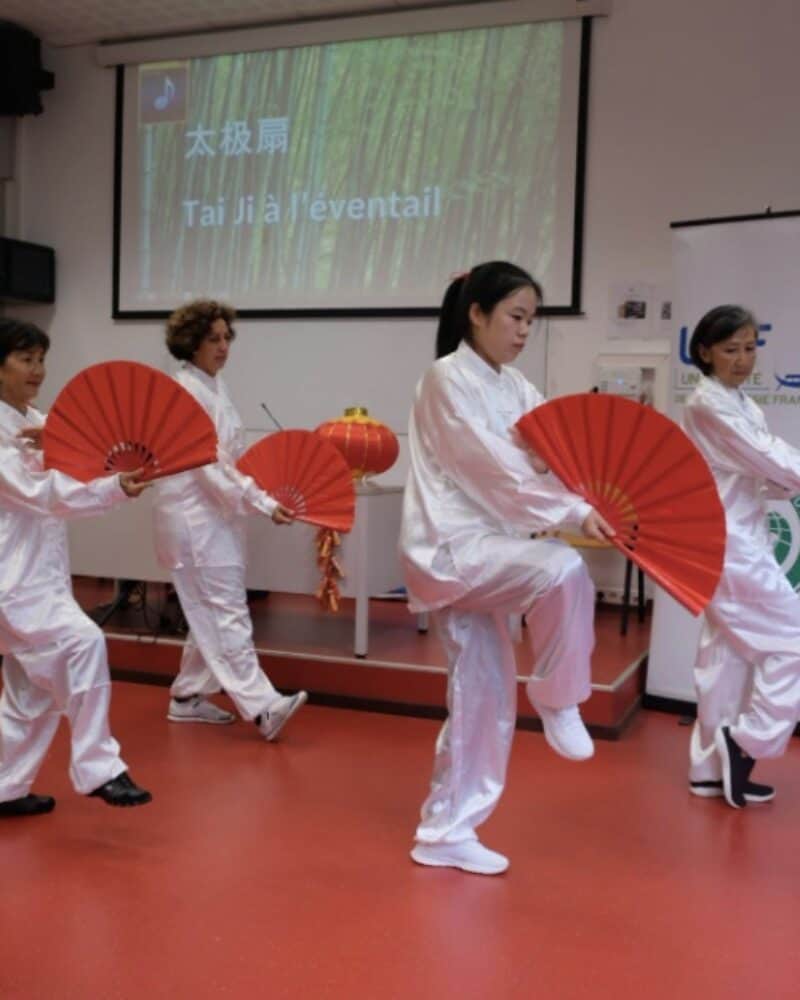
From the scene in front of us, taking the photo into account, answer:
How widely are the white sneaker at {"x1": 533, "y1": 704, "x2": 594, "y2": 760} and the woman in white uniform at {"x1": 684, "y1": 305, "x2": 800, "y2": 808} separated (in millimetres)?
944

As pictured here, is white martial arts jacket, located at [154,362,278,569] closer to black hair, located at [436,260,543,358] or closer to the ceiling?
black hair, located at [436,260,543,358]

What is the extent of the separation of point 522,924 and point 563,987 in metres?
0.29

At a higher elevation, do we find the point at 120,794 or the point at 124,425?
the point at 124,425

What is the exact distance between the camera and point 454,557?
8.09 ft

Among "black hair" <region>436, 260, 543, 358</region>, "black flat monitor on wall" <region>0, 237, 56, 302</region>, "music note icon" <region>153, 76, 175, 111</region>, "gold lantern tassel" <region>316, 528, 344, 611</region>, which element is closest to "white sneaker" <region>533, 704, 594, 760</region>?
"black hair" <region>436, 260, 543, 358</region>

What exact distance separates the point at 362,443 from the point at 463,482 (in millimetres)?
2389

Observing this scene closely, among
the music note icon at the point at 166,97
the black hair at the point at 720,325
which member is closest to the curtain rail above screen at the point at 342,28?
the music note icon at the point at 166,97

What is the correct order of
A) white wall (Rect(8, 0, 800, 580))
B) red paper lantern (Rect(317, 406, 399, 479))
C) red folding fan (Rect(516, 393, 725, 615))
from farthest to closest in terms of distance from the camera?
1. white wall (Rect(8, 0, 800, 580))
2. red paper lantern (Rect(317, 406, 399, 479))
3. red folding fan (Rect(516, 393, 725, 615))

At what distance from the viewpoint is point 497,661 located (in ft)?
8.57

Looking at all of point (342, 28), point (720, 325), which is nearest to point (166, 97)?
point (342, 28)

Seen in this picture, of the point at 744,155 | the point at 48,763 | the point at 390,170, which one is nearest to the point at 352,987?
the point at 48,763

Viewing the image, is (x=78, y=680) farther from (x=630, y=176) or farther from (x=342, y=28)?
(x=342, y=28)

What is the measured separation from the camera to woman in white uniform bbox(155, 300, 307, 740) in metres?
3.77

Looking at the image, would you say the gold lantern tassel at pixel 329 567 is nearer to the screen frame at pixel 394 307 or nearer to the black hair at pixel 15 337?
the black hair at pixel 15 337
